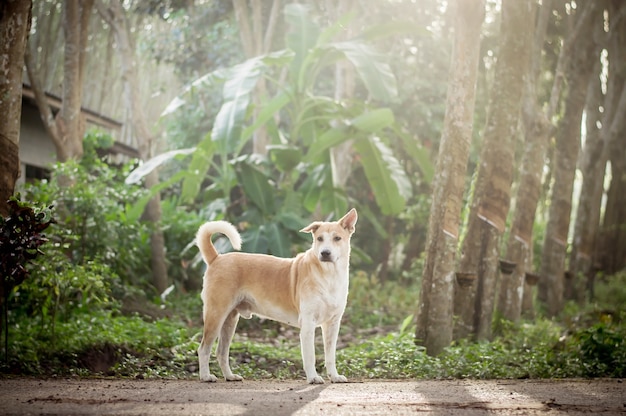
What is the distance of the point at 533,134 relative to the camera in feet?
47.0

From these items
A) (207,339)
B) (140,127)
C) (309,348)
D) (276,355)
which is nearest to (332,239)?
(309,348)

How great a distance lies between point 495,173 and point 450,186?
1489 mm

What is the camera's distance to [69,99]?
13.9 meters

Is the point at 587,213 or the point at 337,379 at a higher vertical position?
the point at 587,213

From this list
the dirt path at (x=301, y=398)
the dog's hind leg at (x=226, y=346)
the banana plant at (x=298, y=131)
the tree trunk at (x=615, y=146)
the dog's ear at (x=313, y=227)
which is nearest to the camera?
the dirt path at (x=301, y=398)

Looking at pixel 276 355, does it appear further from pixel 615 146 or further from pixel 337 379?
pixel 615 146

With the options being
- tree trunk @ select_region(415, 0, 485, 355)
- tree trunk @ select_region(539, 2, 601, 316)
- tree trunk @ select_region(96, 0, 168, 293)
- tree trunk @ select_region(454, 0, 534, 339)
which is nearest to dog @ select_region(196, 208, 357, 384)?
tree trunk @ select_region(415, 0, 485, 355)

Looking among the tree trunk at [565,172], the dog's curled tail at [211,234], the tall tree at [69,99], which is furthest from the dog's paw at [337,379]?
the tree trunk at [565,172]

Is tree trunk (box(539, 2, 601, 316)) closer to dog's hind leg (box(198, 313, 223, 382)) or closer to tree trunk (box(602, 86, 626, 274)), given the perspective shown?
tree trunk (box(602, 86, 626, 274))

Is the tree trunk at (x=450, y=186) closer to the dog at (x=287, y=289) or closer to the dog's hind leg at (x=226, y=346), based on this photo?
the dog at (x=287, y=289)

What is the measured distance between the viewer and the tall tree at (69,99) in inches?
547

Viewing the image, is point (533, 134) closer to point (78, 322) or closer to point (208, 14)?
point (78, 322)

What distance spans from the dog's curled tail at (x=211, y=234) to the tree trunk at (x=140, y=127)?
7.20 meters

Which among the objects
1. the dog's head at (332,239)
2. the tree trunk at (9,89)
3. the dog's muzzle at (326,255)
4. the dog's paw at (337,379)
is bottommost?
the dog's paw at (337,379)
